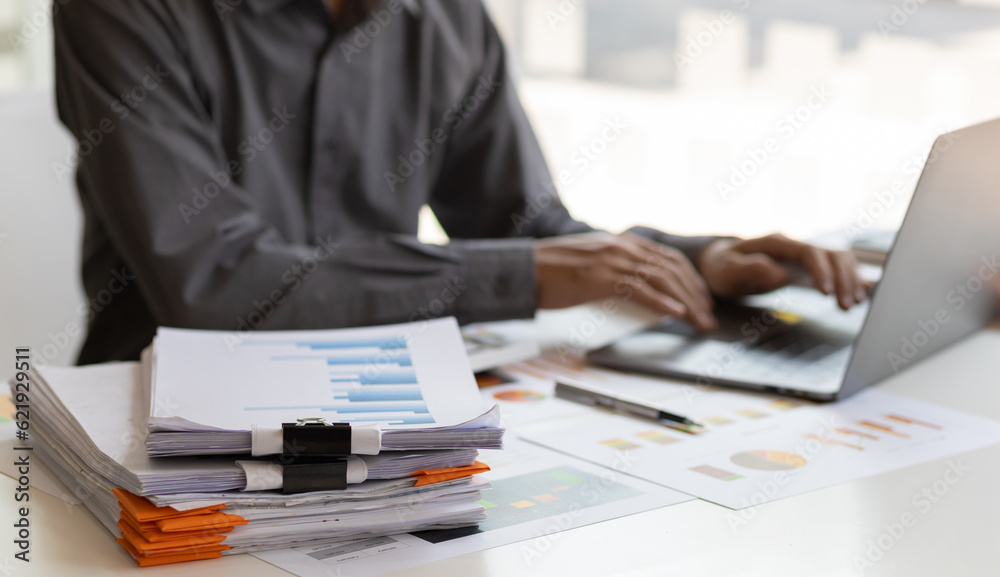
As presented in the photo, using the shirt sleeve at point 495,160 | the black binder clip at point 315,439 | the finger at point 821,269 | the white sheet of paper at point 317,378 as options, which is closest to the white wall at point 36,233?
the shirt sleeve at point 495,160

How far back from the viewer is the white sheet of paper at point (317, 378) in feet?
1.97

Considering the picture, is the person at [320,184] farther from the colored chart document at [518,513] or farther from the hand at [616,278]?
the colored chart document at [518,513]

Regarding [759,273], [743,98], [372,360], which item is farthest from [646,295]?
[743,98]

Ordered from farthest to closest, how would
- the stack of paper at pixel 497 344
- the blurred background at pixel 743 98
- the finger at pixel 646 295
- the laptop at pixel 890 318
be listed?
the blurred background at pixel 743 98 < the finger at pixel 646 295 < the stack of paper at pixel 497 344 < the laptop at pixel 890 318

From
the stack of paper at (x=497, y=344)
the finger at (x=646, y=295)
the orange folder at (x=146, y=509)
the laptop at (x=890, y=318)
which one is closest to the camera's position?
the orange folder at (x=146, y=509)

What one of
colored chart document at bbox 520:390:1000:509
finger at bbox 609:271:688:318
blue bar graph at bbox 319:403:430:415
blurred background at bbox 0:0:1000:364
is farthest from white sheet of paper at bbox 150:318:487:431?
blurred background at bbox 0:0:1000:364

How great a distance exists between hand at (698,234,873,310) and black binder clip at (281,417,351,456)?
73cm

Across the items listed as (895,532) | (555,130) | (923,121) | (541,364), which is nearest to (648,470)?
(895,532)

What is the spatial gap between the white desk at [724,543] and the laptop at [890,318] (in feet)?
0.69

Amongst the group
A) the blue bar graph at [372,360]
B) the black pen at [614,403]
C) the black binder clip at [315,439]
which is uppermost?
the blue bar graph at [372,360]

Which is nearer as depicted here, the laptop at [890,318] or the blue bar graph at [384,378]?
the blue bar graph at [384,378]

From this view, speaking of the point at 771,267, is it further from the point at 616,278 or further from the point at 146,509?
the point at 146,509

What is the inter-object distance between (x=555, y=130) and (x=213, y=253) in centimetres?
356

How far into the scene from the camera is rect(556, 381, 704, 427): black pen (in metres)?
0.80
